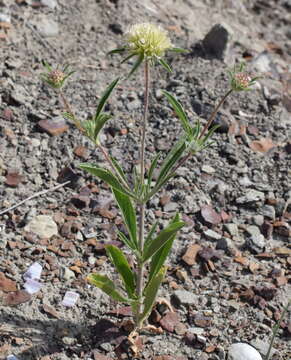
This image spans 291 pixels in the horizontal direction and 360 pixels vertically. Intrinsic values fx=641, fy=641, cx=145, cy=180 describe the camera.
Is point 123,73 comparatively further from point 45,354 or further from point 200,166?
point 45,354

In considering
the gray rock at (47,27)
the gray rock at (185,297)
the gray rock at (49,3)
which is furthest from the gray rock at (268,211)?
the gray rock at (49,3)

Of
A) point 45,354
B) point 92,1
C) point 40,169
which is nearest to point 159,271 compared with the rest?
point 45,354

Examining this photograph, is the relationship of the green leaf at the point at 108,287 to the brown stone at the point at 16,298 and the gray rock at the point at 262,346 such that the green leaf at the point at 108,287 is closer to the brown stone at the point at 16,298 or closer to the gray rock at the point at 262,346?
the brown stone at the point at 16,298

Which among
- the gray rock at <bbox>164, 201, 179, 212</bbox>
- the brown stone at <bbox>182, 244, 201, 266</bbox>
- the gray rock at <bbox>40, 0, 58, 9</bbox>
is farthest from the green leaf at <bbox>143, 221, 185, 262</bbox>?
the gray rock at <bbox>40, 0, 58, 9</bbox>

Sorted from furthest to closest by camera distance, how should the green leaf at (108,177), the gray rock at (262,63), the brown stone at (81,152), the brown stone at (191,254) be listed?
the gray rock at (262,63) < the brown stone at (81,152) < the brown stone at (191,254) < the green leaf at (108,177)

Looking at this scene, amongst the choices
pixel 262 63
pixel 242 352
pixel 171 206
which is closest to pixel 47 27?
pixel 262 63

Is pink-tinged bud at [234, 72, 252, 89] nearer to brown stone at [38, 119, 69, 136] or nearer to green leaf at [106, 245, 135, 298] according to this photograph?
green leaf at [106, 245, 135, 298]
